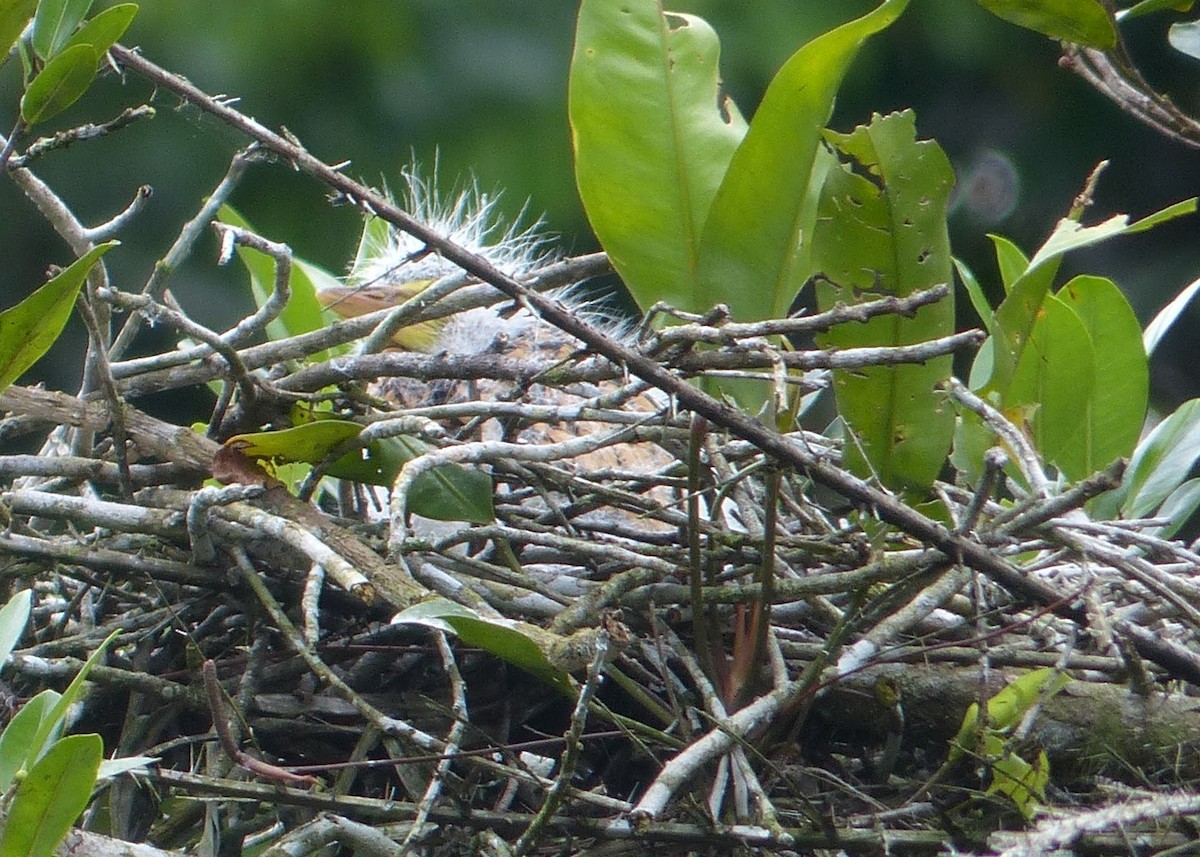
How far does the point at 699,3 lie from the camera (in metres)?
2.77

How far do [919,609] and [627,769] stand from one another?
0.21 meters

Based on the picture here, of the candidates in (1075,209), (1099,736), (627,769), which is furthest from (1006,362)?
(627,769)

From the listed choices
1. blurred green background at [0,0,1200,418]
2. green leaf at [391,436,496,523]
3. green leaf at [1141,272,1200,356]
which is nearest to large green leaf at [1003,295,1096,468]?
green leaf at [1141,272,1200,356]

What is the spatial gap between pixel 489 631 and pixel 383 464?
0.76 feet

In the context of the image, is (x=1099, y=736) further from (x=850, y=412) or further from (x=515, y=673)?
(x=515, y=673)

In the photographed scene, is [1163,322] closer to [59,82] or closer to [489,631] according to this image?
[489,631]

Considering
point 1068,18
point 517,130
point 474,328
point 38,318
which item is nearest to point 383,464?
point 38,318

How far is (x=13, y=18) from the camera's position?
2.27 ft

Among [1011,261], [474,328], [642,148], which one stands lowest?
[474,328]

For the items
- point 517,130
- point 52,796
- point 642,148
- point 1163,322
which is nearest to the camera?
point 52,796

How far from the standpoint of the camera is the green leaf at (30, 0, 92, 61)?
715mm

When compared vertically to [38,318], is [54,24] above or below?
above

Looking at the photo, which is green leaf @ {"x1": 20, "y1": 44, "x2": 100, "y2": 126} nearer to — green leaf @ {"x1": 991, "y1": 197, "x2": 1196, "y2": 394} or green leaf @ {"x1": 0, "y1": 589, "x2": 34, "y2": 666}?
green leaf @ {"x1": 0, "y1": 589, "x2": 34, "y2": 666}

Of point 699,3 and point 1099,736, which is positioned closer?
point 1099,736
